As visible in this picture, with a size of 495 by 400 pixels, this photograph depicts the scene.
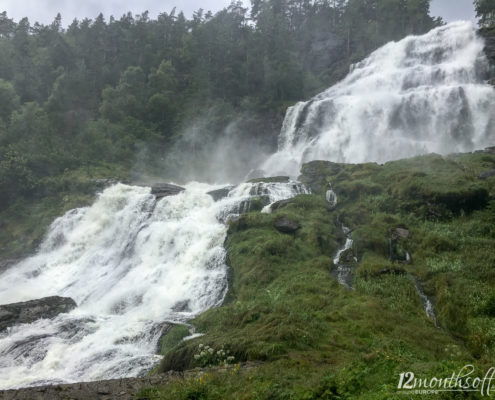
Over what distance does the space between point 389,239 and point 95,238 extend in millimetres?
20930

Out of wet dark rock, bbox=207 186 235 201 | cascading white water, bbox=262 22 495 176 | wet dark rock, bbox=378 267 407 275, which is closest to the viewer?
wet dark rock, bbox=378 267 407 275

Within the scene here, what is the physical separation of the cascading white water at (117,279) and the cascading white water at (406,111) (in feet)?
43.4

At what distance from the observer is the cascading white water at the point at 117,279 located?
12570mm

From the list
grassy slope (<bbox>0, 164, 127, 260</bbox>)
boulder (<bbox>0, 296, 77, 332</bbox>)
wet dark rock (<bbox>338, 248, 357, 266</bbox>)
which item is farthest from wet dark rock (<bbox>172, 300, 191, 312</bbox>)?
grassy slope (<bbox>0, 164, 127, 260</bbox>)

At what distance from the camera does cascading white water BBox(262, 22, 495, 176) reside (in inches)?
1230

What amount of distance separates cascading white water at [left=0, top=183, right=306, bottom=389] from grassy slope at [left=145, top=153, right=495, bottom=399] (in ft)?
5.84

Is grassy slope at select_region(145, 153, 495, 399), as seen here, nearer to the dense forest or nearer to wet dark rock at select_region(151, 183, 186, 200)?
wet dark rock at select_region(151, 183, 186, 200)

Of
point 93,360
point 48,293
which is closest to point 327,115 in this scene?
point 48,293

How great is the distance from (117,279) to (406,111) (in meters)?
28.7

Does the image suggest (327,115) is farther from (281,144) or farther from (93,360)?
(93,360)

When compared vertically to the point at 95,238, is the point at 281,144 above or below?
above

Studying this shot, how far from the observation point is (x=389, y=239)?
16.3 m

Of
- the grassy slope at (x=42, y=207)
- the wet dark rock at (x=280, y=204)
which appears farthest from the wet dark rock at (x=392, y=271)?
the grassy slope at (x=42, y=207)

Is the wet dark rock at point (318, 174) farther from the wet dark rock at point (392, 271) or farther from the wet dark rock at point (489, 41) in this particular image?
the wet dark rock at point (489, 41)
